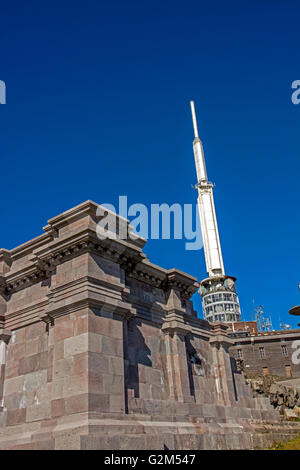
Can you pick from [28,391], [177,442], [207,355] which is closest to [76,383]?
[28,391]

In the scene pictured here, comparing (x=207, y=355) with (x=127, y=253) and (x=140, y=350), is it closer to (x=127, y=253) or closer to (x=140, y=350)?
(x=140, y=350)

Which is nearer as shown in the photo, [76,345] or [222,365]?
[76,345]

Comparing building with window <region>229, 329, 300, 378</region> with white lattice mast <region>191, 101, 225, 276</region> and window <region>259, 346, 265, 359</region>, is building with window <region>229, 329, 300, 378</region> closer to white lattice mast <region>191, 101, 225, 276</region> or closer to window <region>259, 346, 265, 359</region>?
window <region>259, 346, 265, 359</region>

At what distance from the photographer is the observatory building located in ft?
299

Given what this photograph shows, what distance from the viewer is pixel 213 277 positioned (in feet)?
308

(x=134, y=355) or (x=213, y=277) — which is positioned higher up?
(x=213, y=277)

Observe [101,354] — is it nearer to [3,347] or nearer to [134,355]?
[134,355]

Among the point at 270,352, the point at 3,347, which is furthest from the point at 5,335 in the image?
the point at 270,352

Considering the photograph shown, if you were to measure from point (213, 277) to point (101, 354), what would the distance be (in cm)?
8230

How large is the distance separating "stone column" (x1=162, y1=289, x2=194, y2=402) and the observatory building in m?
73.8

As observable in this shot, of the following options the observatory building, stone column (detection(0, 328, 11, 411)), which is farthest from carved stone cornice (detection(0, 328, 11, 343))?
the observatory building

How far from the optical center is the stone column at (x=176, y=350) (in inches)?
661

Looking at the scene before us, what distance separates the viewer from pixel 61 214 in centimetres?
1527

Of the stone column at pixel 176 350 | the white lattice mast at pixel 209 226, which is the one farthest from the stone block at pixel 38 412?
the white lattice mast at pixel 209 226
